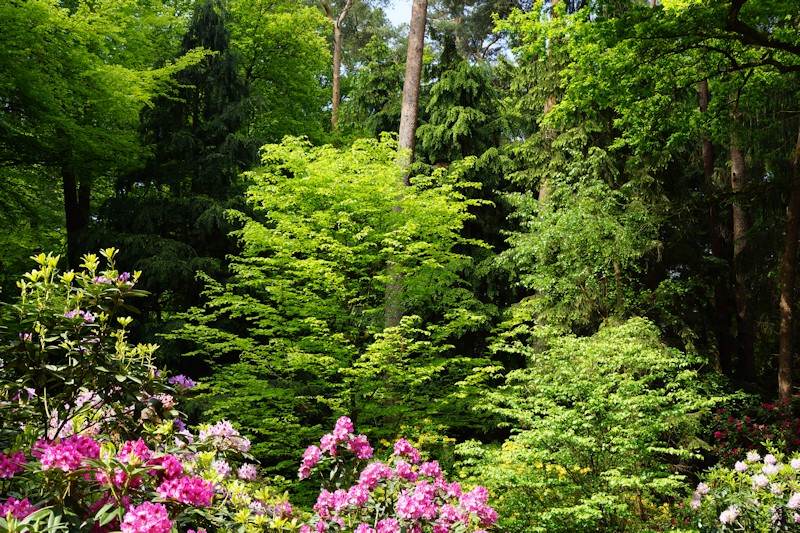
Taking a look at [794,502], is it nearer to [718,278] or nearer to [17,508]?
[17,508]

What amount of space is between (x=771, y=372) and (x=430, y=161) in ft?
24.7

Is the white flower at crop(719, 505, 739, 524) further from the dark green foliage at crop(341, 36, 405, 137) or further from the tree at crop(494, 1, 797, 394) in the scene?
the dark green foliage at crop(341, 36, 405, 137)

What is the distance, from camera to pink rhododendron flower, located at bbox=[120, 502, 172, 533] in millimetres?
1460

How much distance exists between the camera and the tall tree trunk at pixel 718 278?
1040 centimetres

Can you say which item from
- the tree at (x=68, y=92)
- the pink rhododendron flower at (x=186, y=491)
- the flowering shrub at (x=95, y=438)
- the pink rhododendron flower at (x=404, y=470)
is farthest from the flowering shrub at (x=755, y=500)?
the tree at (x=68, y=92)

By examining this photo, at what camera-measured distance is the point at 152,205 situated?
995 cm

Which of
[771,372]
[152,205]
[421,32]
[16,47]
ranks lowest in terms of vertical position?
[771,372]

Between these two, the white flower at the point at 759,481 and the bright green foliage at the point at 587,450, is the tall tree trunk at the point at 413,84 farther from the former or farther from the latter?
the white flower at the point at 759,481

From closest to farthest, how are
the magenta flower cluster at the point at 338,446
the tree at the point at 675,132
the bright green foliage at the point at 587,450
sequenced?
the magenta flower cluster at the point at 338,446, the bright green foliage at the point at 587,450, the tree at the point at 675,132

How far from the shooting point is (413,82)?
10070 mm

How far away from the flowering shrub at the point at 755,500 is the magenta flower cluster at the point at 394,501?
2.38 m

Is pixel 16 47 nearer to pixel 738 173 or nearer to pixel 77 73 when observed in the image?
pixel 77 73

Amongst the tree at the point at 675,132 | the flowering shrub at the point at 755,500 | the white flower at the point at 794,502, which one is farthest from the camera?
the tree at the point at 675,132

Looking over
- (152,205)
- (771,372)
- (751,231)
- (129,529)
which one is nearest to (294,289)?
(152,205)
